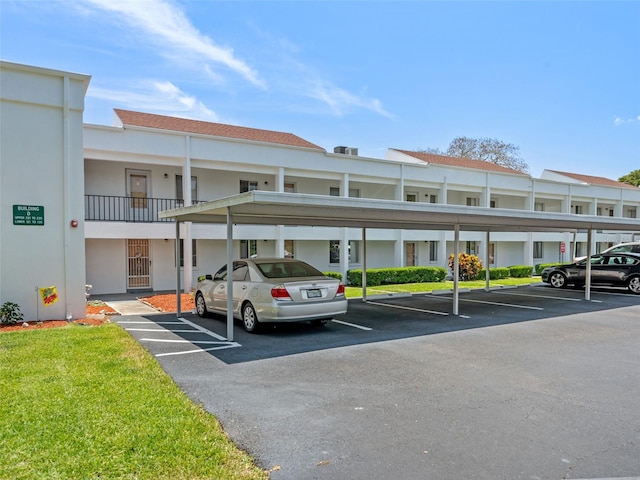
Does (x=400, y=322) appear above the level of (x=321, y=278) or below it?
below

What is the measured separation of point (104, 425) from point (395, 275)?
57.8ft

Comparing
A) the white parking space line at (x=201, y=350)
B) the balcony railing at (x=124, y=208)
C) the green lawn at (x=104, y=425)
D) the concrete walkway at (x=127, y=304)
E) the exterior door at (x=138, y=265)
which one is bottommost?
the concrete walkway at (x=127, y=304)

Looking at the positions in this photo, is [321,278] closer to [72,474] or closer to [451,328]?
[451,328]

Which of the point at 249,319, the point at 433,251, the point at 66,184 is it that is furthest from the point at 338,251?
the point at 66,184

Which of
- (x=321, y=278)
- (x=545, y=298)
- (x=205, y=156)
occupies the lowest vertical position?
(x=545, y=298)

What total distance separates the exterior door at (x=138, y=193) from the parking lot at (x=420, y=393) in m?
8.30

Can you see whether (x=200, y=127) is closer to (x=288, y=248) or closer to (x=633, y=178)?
(x=288, y=248)

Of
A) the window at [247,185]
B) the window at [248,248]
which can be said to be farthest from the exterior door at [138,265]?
the window at [247,185]

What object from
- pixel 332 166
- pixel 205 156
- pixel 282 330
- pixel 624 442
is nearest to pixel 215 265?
pixel 205 156

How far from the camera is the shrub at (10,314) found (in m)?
9.57

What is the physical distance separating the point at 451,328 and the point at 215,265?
40.2ft

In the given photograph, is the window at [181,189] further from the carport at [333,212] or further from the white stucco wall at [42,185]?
the white stucco wall at [42,185]

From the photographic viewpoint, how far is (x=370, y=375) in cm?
604

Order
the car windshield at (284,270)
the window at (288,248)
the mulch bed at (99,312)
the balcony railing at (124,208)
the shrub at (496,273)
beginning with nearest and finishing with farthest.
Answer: the car windshield at (284,270) → the mulch bed at (99,312) → the balcony railing at (124,208) → the window at (288,248) → the shrub at (496,273)
